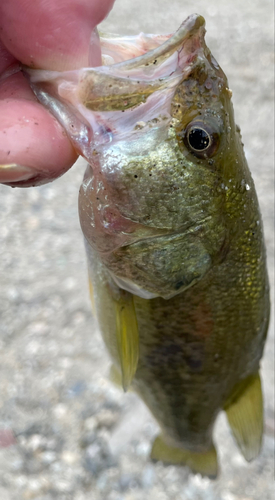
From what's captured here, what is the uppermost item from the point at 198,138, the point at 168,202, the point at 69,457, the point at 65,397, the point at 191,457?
the point at 198,138

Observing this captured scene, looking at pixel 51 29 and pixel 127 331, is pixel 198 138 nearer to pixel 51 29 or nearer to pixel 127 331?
pixel 51 29

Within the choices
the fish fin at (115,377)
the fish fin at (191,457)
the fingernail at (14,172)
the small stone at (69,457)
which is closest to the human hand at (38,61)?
the fingernail at (14,172)

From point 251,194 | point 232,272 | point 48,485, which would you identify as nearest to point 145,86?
point 251,194

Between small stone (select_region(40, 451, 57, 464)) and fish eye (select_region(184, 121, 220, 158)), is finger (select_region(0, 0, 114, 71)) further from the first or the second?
small stone (select_region(40, 451, 57, 464))

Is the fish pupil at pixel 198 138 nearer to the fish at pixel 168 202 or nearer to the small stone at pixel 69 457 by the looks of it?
the fish at pixel 168 202

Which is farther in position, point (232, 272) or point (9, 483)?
point (9, 483)

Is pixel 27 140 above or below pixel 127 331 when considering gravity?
above

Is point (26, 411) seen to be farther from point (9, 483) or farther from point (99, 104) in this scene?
point (99, 104)

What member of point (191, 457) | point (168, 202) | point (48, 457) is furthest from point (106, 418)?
point (168, 202)
